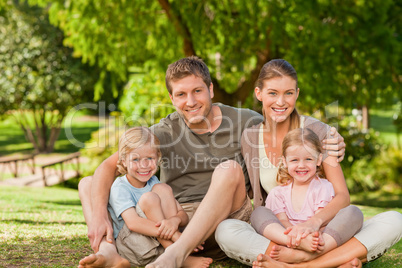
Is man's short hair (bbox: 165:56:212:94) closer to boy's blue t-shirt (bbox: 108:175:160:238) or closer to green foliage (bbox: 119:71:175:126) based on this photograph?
boy's blue t-shirt (bbox: 108:175:160:238)

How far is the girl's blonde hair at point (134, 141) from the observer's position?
10.4 ft

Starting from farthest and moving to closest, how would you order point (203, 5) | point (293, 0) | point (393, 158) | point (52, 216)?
point (393, 158)
point (203, 5)
point (293, 0)
point (52, 216)

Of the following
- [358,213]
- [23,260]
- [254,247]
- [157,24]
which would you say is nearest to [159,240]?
[254,247]

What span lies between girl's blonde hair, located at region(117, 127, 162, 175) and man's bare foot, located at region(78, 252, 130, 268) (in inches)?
26.1

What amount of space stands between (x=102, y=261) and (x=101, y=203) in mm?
478

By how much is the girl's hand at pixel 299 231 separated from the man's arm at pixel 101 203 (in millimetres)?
1080

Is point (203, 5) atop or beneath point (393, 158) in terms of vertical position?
atop

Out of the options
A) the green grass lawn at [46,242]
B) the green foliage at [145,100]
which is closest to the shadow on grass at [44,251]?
the green grass lawn at [46,242]

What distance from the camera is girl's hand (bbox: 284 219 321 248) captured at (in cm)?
263

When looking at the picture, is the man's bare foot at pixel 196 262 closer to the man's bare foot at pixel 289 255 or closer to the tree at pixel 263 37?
the man's bare foot at pixel 289 255

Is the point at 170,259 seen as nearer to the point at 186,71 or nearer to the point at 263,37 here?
the point at 186,71

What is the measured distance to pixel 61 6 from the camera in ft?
31.9

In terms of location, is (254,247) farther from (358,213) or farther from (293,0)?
(293,0)

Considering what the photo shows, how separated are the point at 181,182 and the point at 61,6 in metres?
7.47
